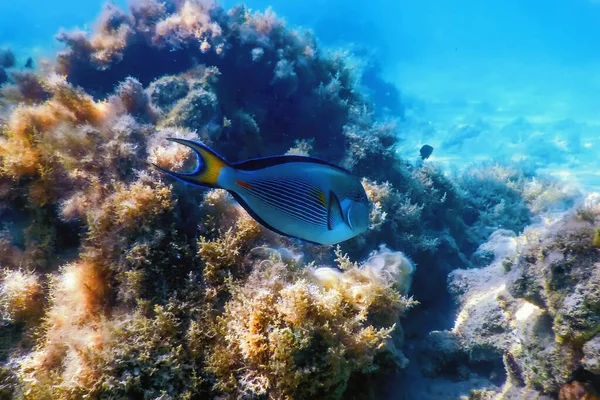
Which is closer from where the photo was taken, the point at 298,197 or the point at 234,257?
the point at 298,197

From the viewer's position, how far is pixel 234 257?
3.04m

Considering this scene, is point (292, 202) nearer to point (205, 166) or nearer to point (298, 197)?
point (298, 197)

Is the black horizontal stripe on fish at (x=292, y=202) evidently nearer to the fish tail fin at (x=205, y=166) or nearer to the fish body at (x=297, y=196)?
the fish body at (x=297, y=196)

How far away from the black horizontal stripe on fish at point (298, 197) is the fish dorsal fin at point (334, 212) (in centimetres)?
3

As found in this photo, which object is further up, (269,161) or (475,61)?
(475,61)

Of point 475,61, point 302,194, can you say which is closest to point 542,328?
point 302,194

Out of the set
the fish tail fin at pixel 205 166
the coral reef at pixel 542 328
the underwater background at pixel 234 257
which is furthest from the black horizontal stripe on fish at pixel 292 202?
the coral reef at pixel 542 328

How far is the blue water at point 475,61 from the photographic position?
19.5m

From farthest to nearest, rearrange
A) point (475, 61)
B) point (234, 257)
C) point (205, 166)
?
point (475, 61)
point (234, 257)
point (205, 166)

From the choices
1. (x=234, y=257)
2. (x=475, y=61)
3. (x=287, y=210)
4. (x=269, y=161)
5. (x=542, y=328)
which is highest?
(x=475, y=61)

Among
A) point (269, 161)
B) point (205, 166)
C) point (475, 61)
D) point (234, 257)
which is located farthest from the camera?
point (475, 61)

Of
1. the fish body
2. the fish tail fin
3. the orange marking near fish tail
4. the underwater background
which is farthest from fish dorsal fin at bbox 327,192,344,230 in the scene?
the underwater background

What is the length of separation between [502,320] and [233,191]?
4.33 m

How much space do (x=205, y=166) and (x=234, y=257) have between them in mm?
2077
